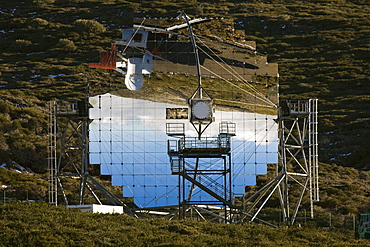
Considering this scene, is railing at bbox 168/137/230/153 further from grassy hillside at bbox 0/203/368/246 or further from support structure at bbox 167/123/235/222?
grassy hillside at bbox 0/203/368/246

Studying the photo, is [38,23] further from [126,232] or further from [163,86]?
[126,232]

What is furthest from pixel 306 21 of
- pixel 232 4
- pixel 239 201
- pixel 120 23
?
pixel 239 201

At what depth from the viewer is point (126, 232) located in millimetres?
30891

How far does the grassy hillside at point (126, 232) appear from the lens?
29078 millimetres

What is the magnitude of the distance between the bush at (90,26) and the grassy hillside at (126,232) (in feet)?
214

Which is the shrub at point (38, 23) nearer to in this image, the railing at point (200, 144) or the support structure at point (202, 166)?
the support structure at point (202, 166)

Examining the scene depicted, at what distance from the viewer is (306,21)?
104875 millimetres

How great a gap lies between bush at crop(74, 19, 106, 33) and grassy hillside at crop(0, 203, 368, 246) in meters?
65.3

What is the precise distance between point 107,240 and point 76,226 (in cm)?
203

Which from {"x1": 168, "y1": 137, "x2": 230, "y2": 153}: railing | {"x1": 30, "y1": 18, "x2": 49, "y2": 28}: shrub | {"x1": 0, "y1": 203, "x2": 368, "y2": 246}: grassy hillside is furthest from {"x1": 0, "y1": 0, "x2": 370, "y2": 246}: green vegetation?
{"x1": 168, "y1": 137, "x2": 230, "y2": 153}: railing

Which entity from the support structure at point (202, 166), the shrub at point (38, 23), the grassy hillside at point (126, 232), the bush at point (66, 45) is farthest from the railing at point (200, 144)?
the shrub at point (38, 23)

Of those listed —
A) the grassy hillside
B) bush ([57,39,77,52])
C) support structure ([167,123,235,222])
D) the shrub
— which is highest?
the shrub

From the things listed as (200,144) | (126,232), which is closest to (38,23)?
(200,144)

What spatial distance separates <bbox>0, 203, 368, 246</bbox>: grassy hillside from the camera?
95.4ft
